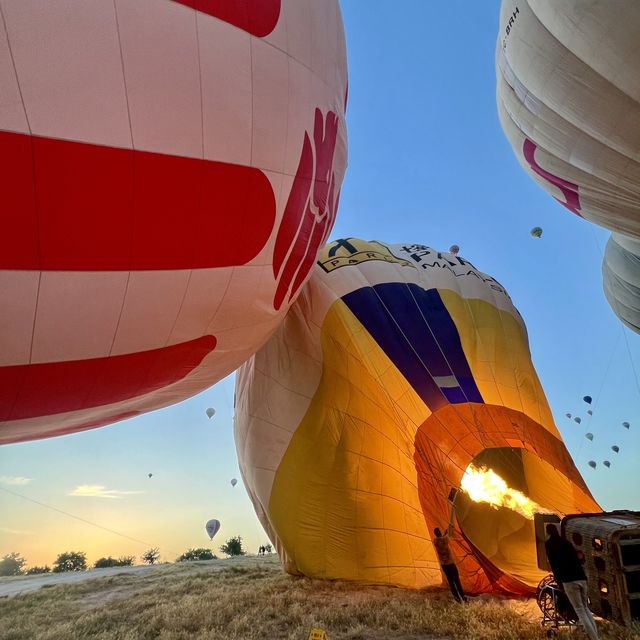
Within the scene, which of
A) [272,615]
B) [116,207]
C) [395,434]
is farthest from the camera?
[395,434]

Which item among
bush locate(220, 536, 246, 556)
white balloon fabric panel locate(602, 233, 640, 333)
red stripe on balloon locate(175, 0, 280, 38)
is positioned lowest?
bush locate(220, 536, 246, 556)

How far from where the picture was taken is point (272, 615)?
4.54 metres

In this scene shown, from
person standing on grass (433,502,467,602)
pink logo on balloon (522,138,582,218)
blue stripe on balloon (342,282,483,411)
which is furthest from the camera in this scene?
pink logo on balloon (522,138,582,218)

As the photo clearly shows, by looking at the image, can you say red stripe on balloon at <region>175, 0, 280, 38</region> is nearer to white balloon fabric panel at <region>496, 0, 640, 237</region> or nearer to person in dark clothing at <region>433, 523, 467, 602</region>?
person in dark clothing at <region>433, 523, 467, 602</region>

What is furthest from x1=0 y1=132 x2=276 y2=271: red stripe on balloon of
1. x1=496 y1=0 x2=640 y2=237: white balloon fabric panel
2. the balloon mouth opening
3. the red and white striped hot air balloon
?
x1=496 y1=0 x2=640 y2=237: white balloon fabric panel

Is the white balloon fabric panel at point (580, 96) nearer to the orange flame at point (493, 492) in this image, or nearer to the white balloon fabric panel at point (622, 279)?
the white balloon fabric panel at point (622, 279)

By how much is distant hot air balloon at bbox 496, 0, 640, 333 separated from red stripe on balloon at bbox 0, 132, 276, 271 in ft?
19.6

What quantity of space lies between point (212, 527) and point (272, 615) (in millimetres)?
11086

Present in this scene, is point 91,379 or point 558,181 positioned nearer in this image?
point 91,379

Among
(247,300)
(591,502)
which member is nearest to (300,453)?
(247,300)

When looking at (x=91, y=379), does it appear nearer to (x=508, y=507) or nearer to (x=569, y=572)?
(x=569, y=572)

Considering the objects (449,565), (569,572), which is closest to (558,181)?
(449,565)

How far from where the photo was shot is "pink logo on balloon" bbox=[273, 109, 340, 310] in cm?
357

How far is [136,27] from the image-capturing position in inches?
92.5
